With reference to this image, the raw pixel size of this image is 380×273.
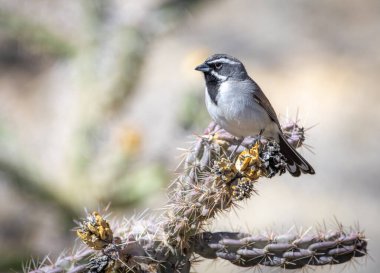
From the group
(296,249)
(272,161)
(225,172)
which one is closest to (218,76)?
(272,161)

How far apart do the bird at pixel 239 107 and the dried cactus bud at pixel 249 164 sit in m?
0.34

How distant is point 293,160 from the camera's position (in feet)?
12.1

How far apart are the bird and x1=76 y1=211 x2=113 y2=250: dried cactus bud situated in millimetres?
824

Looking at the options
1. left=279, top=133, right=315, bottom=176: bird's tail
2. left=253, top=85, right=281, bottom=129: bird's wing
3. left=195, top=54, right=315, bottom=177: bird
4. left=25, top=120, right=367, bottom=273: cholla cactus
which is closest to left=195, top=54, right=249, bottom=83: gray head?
left=195, top=54, right=315, bottom=177: bird

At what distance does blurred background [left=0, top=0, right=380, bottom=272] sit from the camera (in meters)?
6.16

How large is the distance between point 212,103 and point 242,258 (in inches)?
34.4

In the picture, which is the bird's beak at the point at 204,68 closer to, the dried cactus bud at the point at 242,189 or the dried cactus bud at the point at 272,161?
the dried cactus bud at the point at 272,161

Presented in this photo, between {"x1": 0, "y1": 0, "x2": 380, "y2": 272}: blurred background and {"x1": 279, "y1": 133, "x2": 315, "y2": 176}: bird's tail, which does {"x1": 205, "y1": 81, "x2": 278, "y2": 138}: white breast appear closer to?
{"x1": 279, "y1": 133, "x2": 315, "y2": 176}: bird's tail

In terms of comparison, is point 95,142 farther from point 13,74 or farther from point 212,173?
point 13,74

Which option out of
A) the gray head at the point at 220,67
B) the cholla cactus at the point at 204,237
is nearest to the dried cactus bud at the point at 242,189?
the cholla cactus at the point at 204,237

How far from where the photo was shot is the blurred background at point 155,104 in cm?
616

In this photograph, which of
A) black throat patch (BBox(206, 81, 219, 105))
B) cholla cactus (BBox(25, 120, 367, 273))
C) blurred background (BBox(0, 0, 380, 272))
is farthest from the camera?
blurred background (BBox(0, 0, 380, 272))

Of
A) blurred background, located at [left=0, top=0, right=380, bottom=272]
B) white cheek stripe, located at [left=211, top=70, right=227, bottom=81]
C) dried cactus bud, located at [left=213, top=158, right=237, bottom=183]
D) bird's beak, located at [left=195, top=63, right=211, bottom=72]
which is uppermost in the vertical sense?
blurred background, located at [left=0, top=0, right=380, bottom=272]

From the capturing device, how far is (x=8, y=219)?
882cm
